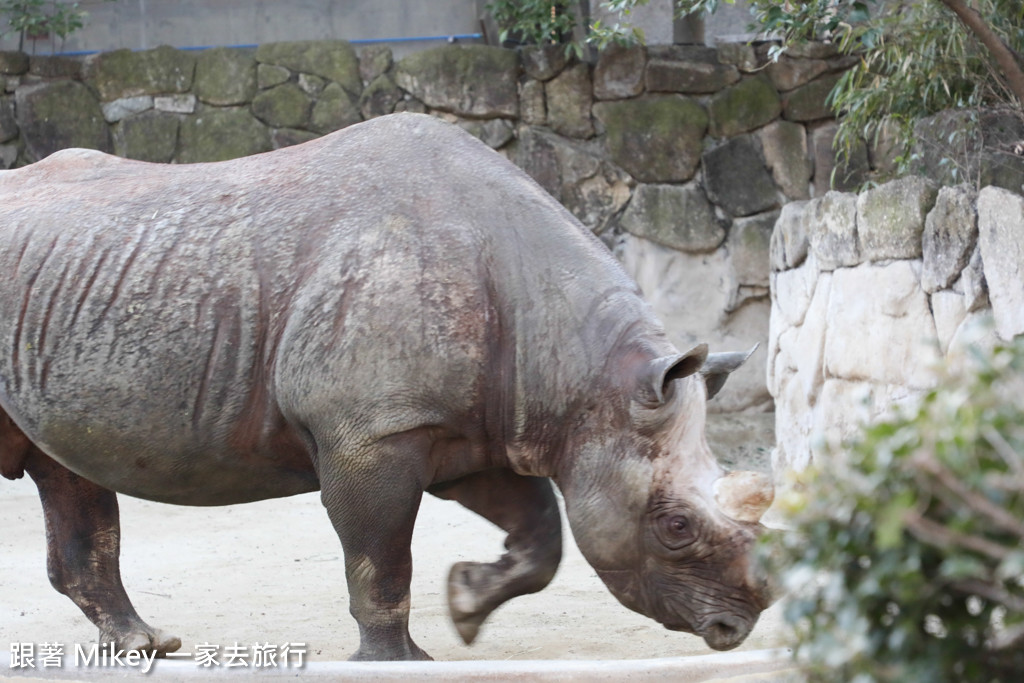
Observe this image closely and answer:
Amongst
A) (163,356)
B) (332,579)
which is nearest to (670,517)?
(163,356)

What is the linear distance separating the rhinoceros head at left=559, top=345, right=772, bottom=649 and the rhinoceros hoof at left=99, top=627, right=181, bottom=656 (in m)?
1.53

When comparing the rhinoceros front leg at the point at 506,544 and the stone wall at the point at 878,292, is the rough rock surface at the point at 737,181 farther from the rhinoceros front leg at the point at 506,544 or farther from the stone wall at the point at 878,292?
the rhinoceros front leg at the point at 506,544

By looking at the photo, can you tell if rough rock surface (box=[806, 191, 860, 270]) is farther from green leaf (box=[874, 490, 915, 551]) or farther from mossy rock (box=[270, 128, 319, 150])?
green leaf (box=[874, 490, 915, 551])

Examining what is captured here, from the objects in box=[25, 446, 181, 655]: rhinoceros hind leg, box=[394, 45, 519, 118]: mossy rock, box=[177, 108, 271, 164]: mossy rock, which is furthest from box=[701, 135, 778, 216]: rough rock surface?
box=[25, 446, 181, 655]: rhinoceros hind leg

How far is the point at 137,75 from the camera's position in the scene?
859 cm

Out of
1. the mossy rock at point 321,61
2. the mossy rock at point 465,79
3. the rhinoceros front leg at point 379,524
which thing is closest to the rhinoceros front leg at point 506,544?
the rhinoceros front leg at point 379,524

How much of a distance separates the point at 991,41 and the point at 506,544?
2.95 m

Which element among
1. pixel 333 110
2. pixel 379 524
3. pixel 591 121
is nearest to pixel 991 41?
pixel 379 524

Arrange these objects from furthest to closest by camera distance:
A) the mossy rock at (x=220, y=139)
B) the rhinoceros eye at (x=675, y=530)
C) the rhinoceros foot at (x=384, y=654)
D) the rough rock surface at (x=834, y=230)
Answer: the mossy rock at (x=220, y=139), the rough rock surface at (x=834, y=230), the rhinoceros foot at (x=384, y=654), the rhinoceros eye at (x=675, y=530)

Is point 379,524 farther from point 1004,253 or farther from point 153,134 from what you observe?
point 153,134

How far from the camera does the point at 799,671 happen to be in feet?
4.71

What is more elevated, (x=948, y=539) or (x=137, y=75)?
(x=137, y=75)

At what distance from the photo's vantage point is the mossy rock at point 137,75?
8.59 m

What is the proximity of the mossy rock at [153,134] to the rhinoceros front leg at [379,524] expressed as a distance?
584 cm
